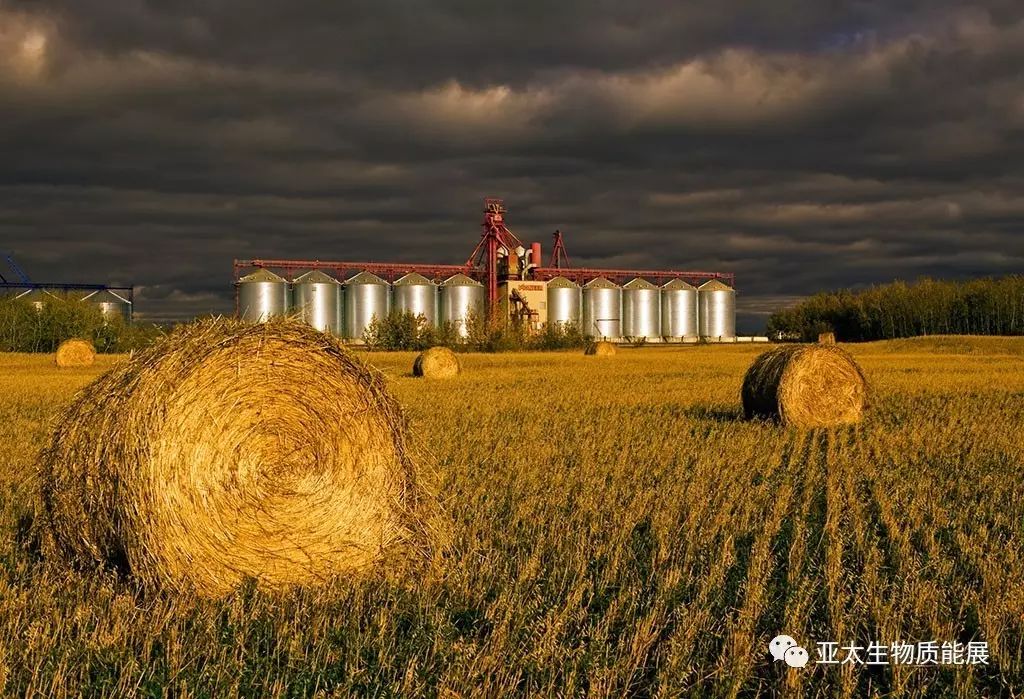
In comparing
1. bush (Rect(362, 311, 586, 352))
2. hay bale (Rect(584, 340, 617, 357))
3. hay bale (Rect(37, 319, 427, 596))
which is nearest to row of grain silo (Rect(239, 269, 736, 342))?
bush (Rect(362, 311, 586, 352))

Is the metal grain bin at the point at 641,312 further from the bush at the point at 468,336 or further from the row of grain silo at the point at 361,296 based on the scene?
the bush at the point at 468,336

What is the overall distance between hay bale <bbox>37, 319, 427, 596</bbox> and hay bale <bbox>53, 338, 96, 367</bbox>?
2982 cm

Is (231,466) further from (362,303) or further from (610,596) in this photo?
(362,303)

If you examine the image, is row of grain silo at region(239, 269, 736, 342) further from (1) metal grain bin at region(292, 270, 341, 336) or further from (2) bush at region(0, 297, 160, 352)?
(2) bush at region(0, 297, 160, 352)

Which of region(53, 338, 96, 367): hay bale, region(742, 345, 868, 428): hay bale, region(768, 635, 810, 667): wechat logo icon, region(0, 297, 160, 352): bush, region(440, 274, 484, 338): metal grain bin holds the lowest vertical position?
region(768, 635, 810, 667): wechat logo icon

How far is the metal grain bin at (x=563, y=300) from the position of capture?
6931 centimetres

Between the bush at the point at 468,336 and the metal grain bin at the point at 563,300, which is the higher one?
the metal grain bin at the point at 563,300

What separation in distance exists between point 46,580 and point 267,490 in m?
1.44

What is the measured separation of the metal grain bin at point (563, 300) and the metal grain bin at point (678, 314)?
8549 mm

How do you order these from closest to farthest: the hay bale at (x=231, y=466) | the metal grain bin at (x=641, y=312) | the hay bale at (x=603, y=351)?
the hay bale at (x=231, y=466) < the hay bale at (x=603, y=351) < the metal grain bin at (x=641, y=312)

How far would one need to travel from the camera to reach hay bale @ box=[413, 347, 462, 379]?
2736 centimetres

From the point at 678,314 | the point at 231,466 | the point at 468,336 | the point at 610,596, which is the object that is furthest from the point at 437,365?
the point at 678,314

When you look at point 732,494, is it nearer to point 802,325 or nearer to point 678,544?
point 678,544

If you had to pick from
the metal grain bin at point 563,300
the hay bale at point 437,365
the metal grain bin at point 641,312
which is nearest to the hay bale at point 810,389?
the hay bale at point 437,365
